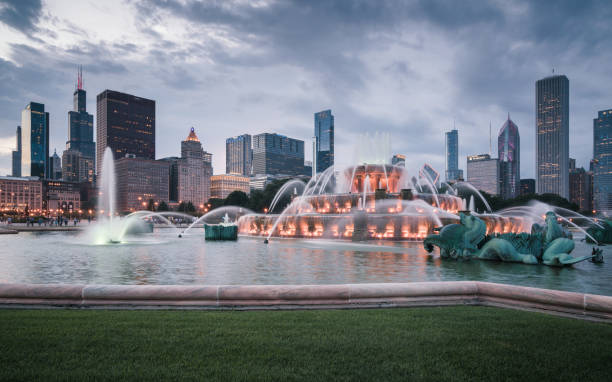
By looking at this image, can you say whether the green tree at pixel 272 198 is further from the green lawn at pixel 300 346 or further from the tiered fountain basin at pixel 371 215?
the green lawn at pixel 300 346

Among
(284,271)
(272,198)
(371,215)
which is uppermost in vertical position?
(272,198)

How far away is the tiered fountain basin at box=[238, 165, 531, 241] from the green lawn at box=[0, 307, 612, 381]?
2181 centimetres

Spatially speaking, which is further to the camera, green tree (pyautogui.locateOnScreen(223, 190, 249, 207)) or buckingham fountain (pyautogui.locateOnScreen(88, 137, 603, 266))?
green tree (pyautogui.locateOnScreen(223, 190, 249, 207))

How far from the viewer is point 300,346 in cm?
571

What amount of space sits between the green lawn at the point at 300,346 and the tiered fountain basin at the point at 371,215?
21.8 metres

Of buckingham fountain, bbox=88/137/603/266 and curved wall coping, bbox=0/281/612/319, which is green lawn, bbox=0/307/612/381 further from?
buckingham fountain, bbox=88/137/603/266

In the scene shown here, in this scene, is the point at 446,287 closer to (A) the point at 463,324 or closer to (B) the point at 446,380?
(A) the point at 463,324

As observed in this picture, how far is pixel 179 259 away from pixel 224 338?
1403 cm

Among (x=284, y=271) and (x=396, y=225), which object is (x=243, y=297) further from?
(x=396, y=225)

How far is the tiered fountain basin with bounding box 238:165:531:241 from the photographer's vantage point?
3359cm

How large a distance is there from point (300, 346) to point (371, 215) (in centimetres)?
2959

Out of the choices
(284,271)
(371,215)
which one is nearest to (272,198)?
(371,215)

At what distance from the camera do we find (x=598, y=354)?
549 cm

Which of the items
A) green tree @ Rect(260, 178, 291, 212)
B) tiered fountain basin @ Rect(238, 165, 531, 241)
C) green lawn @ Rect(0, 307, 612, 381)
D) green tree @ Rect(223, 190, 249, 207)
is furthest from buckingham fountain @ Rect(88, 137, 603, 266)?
green tree @ Rect(223, 190, 249, 207)
